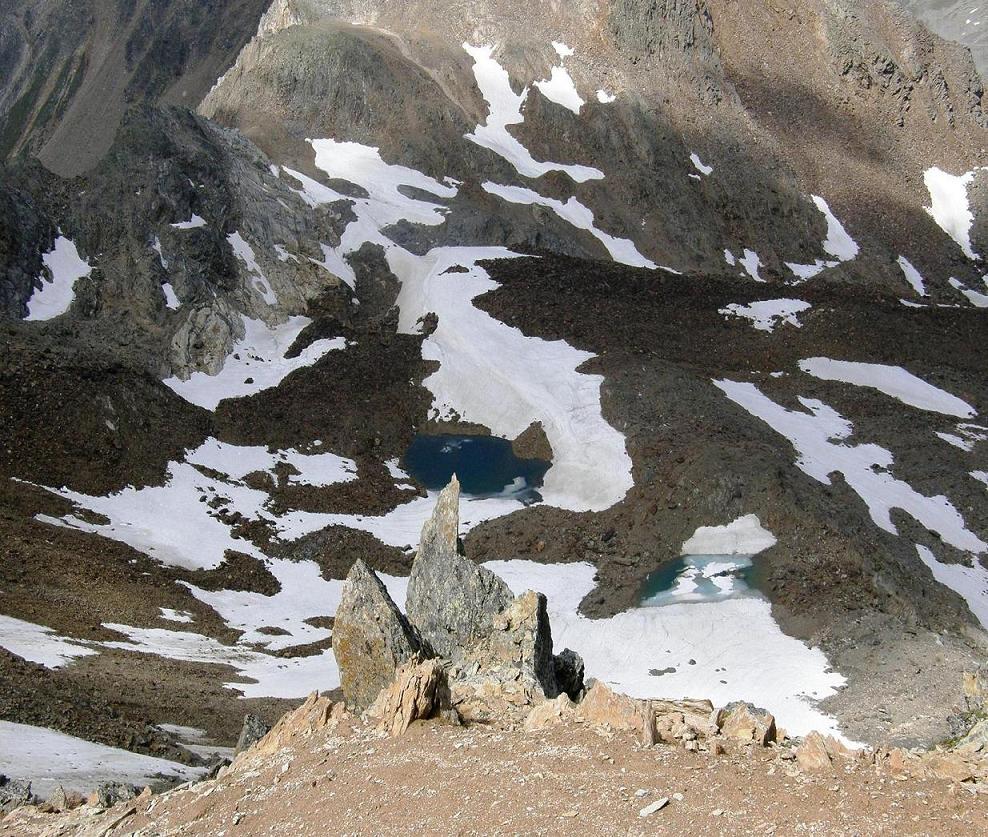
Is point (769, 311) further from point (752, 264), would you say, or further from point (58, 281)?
point (58, 281)

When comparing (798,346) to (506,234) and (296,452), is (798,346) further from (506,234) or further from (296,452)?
(296,452)

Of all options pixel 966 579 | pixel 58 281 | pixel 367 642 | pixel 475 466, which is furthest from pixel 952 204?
pixel 367 642

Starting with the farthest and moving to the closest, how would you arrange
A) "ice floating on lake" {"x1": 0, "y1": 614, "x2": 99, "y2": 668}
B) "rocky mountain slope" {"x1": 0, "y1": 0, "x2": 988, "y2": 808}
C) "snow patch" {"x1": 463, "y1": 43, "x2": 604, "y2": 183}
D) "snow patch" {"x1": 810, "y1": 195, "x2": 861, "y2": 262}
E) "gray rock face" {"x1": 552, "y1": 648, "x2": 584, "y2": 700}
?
"snow patch" {"x1": 810, "y1": 195, "x2": 861, "y2": 262} < "snow patch" {"x1": 463, "y1": 43, "x2": 604, "y2": 183} < "rocky mountain slope" {"x1": 0, "y1": 0, "x2": 988, "y2": 808} < "ice floating on lake" {"x1": 0, "y1": 614, "x2": 99, "y2": 668} < "gray rock face" {"x1": 552, "y1": 648, "x2": 584, "y2": 700}

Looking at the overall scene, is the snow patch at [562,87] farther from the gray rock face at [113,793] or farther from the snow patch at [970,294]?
the gray rock face at [113,793]

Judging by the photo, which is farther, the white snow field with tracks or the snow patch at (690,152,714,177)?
the white snow field with tracks

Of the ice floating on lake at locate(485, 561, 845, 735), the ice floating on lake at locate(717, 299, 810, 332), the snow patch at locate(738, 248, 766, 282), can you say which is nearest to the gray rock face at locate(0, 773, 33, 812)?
the ice floating on lake at locate(485, 561, 845, 735)

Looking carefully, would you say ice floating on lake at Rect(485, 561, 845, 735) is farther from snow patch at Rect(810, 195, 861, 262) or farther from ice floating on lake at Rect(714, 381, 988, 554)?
snow patch at Rect(810, 195, 861, 262)
